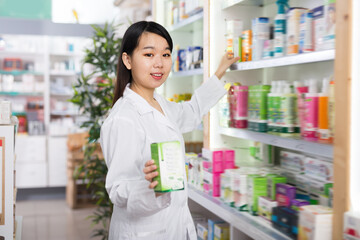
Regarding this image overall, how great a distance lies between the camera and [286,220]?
1.97 m

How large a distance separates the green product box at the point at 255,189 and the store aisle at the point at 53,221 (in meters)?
3.23

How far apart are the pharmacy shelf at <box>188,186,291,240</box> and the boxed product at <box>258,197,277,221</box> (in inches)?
1.2

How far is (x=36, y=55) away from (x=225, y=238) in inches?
244

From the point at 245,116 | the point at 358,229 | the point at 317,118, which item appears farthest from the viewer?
the point at 245,116

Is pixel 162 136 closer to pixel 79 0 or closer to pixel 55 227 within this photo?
pixel 55 227

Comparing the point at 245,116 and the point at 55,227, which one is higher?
the point at 245,116

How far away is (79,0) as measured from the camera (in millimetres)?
8398

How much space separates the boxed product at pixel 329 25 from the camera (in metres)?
Result: 1.79

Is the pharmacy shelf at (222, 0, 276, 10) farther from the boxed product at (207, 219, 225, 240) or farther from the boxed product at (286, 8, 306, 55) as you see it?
the boxed product at (207, 219, 225, 240)

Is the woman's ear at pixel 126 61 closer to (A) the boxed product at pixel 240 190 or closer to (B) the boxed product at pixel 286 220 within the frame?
(A) the boxed product at pixel 240 190

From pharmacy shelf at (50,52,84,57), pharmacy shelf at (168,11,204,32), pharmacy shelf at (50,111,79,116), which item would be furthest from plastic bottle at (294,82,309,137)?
pharmacy shelf at (50,52,84,57)

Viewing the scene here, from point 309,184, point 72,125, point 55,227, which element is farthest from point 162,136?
point 72,125

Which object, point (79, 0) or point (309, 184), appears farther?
point (79, 0)

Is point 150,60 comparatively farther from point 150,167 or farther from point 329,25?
point 329,25
